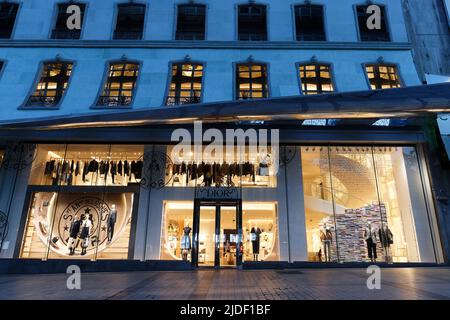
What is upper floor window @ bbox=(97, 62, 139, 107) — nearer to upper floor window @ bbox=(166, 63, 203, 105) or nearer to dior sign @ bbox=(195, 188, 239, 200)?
upper floor window @ bbox=(166, 63, 203, 105)

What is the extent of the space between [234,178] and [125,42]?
8.33 metres

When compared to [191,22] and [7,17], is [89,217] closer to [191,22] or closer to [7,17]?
[191,22]

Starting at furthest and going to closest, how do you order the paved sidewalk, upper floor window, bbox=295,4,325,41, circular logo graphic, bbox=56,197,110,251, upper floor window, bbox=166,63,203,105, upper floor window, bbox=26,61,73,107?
1. upper floor window, bbox=295,4,325,41
2. upper floor window, bbox=166,63,203,105
3. upper floor window, bbox=26,61,73,107
4. circular logo graphic, bbox=56,197,110,251
5. the paved sidewalk

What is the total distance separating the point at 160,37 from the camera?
1566 centimetres

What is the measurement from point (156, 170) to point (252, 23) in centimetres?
873

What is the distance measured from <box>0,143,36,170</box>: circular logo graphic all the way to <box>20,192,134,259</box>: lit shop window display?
149cm

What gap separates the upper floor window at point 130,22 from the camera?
15.9 metres

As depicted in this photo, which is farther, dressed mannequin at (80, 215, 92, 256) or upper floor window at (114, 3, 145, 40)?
upper floor window at (114, 3, 145, 40)

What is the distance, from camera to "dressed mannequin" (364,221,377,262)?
13398mm

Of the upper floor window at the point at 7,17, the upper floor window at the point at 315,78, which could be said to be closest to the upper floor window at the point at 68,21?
the upper floor window at the point at 7,17

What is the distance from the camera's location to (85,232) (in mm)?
13828

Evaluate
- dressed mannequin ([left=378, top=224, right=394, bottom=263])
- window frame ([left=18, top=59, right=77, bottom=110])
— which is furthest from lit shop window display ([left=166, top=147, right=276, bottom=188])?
window frame ([left=18, top=59, right=77, bottom=110])

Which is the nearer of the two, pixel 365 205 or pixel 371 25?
pixel 365 205

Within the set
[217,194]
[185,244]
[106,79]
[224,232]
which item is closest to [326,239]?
[224,232]
